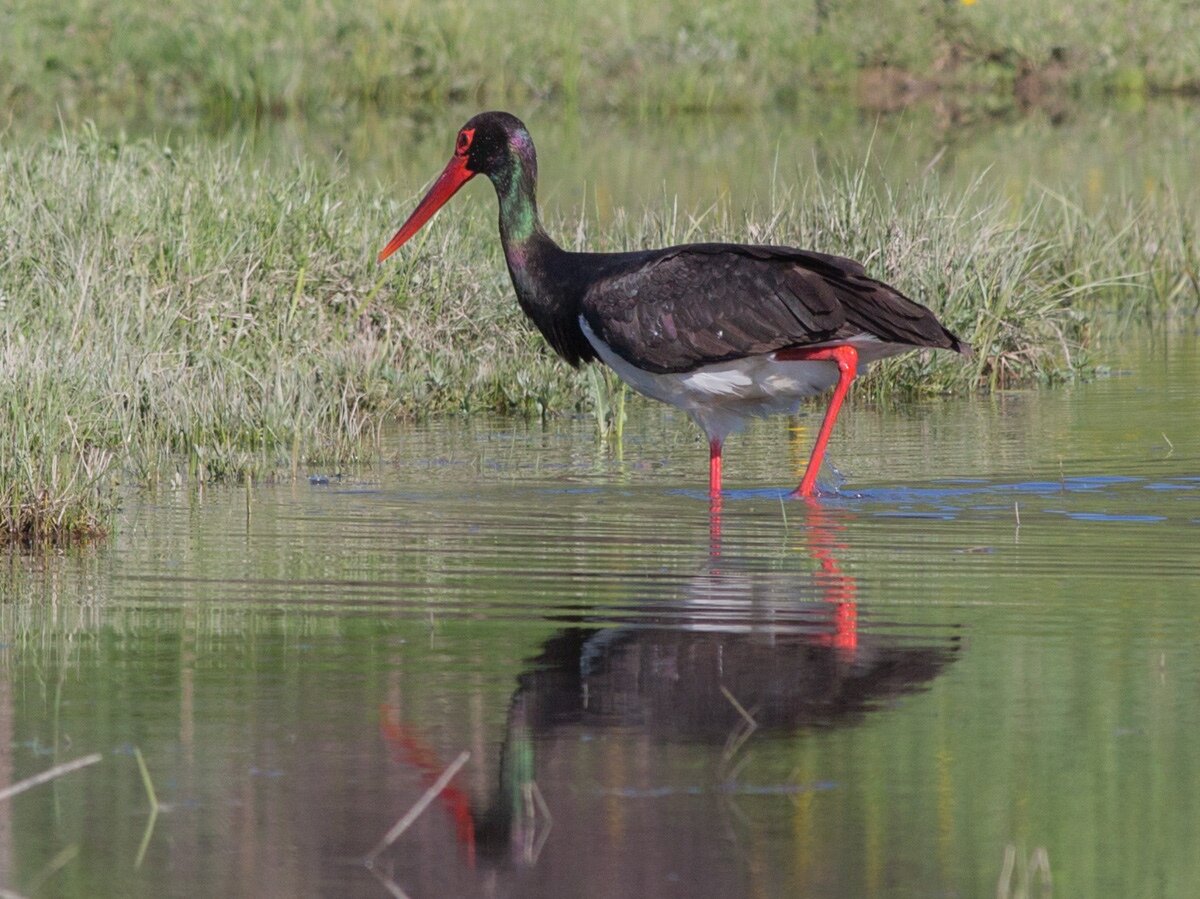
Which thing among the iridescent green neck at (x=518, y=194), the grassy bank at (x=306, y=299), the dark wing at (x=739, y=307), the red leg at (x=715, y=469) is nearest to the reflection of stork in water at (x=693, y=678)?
the dark wing at (x=739, y=307)

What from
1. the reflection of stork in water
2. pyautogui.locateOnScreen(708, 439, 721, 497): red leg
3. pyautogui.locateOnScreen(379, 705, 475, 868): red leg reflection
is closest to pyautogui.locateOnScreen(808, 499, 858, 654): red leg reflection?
the reflection of stork in water

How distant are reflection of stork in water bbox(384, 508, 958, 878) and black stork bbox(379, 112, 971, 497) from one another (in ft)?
5.90

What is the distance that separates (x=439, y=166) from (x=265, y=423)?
13193 mm

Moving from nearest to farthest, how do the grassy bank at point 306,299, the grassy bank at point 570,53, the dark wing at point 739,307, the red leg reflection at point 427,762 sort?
1. the red leg reflection at point 427,762
2. the dark wing at point 739,307
3. the grassy bank at point 306,299
4. the grassy bank at point 570,53

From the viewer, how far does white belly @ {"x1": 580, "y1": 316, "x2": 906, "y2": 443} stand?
905 cm

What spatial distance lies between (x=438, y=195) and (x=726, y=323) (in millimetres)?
2170

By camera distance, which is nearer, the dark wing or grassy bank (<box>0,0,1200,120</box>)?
the dark wing

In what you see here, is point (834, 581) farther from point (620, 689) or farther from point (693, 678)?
point (620, 689)

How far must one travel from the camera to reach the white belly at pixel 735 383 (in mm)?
9055

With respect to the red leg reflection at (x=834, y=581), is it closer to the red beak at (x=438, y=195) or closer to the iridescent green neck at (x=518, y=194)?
the iridescent green neck at (x=518, y=194)

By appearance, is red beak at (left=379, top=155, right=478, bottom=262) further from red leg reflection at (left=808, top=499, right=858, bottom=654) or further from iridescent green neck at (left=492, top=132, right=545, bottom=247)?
red leg reflection at (left=808, top=499, right=858, bottom=654)

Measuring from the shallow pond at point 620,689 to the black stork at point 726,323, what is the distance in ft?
1.40

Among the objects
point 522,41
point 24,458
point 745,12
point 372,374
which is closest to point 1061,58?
point 745,12

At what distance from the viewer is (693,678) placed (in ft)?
19.5
